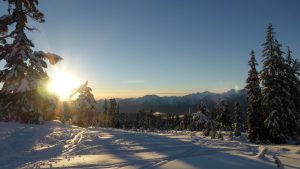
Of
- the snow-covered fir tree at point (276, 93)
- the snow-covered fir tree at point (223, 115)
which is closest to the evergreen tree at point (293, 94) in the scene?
the snow-covered fir tree at point (276, 93)

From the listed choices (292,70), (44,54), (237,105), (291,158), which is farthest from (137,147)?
(237,105)

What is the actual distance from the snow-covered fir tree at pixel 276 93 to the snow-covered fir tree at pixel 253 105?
111 inches

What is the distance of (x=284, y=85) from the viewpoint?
4119cm

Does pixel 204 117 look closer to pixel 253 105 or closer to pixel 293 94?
pixel 253 105

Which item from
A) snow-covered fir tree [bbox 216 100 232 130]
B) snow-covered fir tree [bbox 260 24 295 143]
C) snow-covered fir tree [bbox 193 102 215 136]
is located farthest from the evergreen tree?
snow-covered fir tree [bbox 216 100 232 130]

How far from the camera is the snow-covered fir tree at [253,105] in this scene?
152 feet

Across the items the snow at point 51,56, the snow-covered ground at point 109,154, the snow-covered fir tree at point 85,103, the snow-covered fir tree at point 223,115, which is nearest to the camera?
the snow-covered ground at point 109,154

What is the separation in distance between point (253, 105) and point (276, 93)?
7440 millimetres

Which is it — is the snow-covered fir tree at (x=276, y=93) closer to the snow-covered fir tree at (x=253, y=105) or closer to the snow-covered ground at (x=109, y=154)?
the snow-covered fir tree at (x=253, y=105)

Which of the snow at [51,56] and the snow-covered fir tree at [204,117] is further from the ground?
the snow at [51,56]

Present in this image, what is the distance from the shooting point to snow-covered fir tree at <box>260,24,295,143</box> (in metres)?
39.8

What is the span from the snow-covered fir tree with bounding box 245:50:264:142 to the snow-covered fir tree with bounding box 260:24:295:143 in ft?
9.21

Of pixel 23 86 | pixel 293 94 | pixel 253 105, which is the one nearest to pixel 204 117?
pixel 253 105

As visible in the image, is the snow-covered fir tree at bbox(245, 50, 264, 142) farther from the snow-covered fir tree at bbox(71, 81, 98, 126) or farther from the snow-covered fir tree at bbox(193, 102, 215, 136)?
the snow-covered fir tree at bbox(71, 81, 98, 126)
